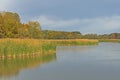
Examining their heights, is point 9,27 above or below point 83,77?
above

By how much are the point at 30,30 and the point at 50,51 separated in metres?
23.9

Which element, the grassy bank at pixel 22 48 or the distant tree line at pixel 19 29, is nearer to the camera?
the grassy bank at pixel 22 48

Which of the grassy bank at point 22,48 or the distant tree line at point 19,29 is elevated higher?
the distant tree line at point 19,29

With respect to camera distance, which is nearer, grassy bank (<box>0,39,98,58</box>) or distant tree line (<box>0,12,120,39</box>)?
grassy bank (<box>0,39,98,58</box>)

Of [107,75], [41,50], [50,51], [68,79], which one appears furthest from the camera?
[50,51]

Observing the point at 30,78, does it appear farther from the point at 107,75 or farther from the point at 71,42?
the point at 71,42

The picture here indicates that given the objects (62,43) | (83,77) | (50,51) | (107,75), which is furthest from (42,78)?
(62,43)

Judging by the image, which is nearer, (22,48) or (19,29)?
(22,48)

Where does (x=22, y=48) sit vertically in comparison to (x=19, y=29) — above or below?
Answer: below

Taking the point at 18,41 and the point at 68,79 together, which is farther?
the point at 18,41

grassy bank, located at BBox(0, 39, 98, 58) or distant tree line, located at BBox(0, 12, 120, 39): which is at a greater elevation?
distant tree line, located at BBox(0, 12, 120, 39)

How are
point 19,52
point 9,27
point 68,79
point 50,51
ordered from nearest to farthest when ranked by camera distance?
point 68,79
point 19,52
point 50,51
point 9,27

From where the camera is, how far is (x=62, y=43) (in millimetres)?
52062

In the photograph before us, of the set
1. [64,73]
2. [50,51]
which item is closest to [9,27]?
[50,51]
